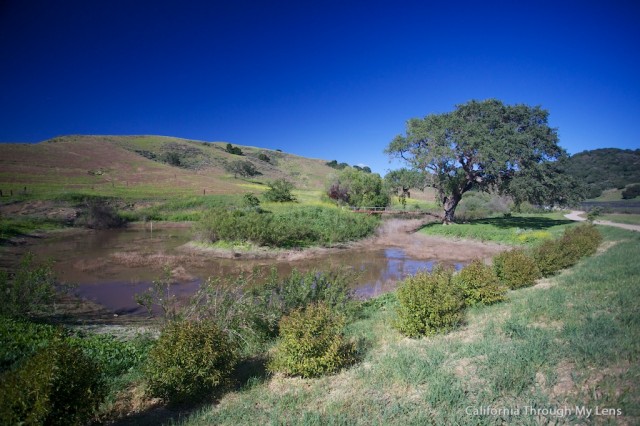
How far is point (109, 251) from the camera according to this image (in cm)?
2616

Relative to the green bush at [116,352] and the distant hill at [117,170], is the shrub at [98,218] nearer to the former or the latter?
the distant hill at [117,170]

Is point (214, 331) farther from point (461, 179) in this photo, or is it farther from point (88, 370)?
point (461, 179)

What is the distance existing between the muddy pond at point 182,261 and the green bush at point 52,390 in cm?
881

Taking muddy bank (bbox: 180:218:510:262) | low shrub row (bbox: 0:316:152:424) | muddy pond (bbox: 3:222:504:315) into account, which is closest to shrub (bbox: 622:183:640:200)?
muddy bank (bbox: 180:218:510:262)

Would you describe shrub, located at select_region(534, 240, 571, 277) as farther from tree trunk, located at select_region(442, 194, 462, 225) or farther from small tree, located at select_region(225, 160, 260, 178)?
small tree, located at select_region(225, 160, 260, 178)

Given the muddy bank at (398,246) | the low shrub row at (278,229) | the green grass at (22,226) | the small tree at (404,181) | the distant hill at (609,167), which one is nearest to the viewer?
the muddy bank at (398,246)

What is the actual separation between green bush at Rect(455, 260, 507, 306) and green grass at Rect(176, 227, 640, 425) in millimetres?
2017

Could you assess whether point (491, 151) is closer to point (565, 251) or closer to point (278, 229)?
point (565, 251)

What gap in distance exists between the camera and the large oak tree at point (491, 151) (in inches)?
1130

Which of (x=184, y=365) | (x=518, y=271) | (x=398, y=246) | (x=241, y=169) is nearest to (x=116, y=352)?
(x=184, y=365)

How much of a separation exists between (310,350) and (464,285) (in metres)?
6.44

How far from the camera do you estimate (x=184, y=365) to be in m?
5.98

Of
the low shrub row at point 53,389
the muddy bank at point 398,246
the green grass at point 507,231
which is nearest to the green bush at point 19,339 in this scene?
the low shrub row at point 53,389

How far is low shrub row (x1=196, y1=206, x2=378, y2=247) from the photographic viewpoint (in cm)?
2653
